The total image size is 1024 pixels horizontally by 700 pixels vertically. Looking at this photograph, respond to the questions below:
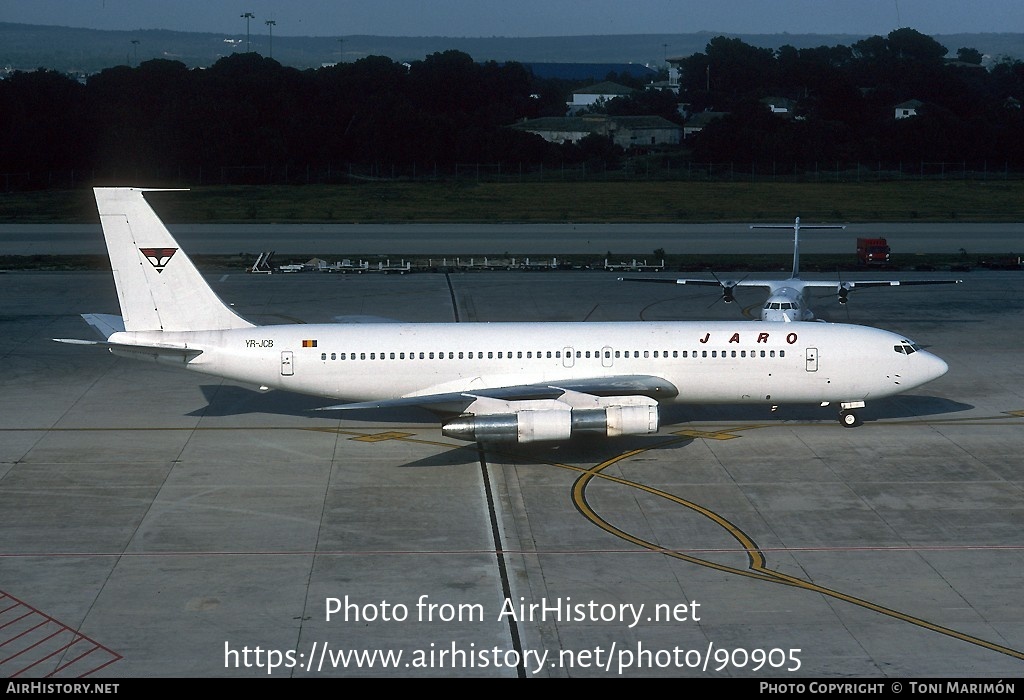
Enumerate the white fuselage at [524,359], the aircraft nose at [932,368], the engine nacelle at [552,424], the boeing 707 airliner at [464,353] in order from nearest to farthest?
the engine nacelle at [552,424]
the boeing 707 airliner at [464,353]
the white fuselage at [524,359]
the aircraft nose at [932,368]

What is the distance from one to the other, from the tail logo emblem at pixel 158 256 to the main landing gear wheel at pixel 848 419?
992 inches

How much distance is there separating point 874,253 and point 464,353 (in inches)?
2092

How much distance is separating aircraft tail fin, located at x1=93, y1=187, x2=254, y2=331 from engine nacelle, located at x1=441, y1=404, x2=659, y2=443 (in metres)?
10.8

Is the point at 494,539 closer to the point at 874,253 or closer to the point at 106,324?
the point at 106,324

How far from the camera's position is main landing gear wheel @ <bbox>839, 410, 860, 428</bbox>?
42062mm

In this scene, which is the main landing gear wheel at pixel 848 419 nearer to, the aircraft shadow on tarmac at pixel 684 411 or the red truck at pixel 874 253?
the aircraft shadow on tarmac at pixel 684 411

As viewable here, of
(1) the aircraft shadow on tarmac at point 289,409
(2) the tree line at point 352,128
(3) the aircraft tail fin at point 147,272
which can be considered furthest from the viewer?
(2) the tree line at point 352,128

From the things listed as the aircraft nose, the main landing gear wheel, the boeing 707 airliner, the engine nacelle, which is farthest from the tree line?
the engine nacelle

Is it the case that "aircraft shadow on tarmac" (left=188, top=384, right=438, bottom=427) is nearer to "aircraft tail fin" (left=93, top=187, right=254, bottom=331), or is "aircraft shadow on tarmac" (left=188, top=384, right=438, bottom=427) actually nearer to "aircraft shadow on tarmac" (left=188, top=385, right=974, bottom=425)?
"aircraft shadow on tarmac" (left=188, top=385, right=974, bottom=425)

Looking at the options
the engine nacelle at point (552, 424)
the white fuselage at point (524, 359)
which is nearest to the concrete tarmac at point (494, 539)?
the engine nacelle at point (552, 424)

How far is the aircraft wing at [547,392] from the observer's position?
38.2 m

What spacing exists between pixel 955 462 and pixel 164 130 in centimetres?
11601

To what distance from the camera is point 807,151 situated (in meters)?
143

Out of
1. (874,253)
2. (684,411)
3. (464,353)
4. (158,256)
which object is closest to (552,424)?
(464,353)
